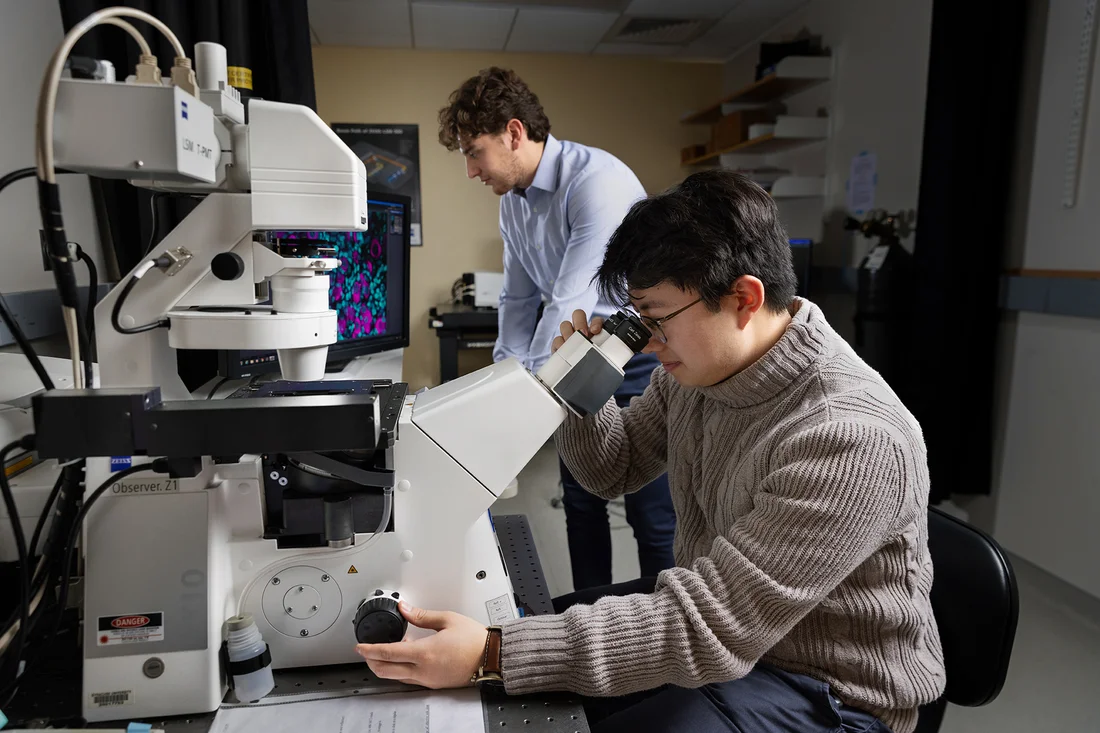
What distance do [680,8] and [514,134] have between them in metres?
2.46

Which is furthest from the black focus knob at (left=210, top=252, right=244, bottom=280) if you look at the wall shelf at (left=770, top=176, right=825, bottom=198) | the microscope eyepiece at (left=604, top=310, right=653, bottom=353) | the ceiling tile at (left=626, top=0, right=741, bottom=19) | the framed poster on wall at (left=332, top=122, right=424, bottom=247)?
the framed poster on wall at (left=332, top=122, right=424, bottom=247)

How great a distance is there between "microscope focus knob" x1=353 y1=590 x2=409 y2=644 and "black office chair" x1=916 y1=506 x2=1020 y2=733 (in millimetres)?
717

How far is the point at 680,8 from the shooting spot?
12.2ft

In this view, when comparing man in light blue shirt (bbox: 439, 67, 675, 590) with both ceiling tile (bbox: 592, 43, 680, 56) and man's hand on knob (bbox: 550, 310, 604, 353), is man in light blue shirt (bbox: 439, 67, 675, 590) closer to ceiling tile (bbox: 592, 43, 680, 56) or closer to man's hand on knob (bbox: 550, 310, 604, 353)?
man's hand on knob (bbox: 550, 310, 604, 353)

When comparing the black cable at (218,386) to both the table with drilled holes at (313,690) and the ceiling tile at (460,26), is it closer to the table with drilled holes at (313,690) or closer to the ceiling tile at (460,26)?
the table with drilled holes at (313,690)

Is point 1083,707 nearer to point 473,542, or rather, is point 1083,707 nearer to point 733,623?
point 733,623

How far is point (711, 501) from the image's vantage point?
0.97m

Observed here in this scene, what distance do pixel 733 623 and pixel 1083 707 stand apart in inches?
68.0

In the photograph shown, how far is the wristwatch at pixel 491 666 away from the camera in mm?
706

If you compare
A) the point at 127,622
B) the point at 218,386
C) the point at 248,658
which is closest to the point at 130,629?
the point at 127,622

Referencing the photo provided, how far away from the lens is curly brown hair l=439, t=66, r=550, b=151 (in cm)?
177

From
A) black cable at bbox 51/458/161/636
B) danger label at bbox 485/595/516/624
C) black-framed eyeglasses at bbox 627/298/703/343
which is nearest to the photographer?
black cable at bbox 51/458/161/636

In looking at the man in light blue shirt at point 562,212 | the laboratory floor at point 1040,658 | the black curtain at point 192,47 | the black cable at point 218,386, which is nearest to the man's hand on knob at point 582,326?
the laboratory floor at point 1040,658

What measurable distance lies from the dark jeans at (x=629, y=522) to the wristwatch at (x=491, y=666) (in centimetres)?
101
